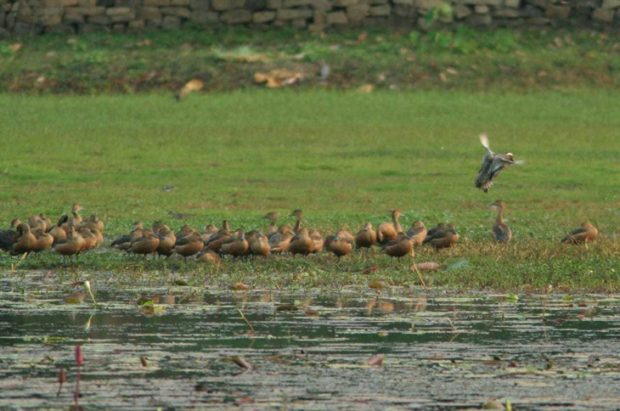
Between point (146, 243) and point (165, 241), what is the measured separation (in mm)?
181

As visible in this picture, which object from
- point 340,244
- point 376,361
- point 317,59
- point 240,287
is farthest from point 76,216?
point 317,59

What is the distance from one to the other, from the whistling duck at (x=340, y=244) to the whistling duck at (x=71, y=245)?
2.34 metres

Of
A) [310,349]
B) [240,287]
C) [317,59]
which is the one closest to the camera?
[310,349]

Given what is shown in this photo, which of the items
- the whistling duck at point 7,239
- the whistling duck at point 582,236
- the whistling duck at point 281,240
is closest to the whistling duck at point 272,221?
the whistling duck at point 281,240

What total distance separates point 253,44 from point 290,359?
793 inches

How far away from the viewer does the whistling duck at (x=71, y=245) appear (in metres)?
18.4

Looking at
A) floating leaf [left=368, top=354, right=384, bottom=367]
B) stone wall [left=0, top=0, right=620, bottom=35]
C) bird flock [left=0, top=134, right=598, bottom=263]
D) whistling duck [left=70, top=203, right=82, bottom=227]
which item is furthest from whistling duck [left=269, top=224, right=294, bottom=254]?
stone wall [left=0, top=0, right=620, bottom=35]

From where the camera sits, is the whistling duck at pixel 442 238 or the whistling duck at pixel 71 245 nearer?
the whistling duck at pixel 71 245

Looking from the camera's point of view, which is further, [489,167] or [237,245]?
[489,167]

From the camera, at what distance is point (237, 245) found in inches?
724

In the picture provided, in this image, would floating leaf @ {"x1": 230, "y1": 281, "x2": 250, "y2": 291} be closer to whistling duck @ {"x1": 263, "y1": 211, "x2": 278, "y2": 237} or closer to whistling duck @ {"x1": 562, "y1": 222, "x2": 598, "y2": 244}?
whistling duck @ {"x1": 263, "y1": 211, "x2": 278, "y2": 237}

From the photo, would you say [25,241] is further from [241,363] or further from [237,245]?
[241,363]

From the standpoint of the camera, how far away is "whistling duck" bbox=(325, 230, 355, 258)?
1852 centimetres

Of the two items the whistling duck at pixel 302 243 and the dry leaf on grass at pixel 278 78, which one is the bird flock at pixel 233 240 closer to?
the whistling duck at pixel 302 243
